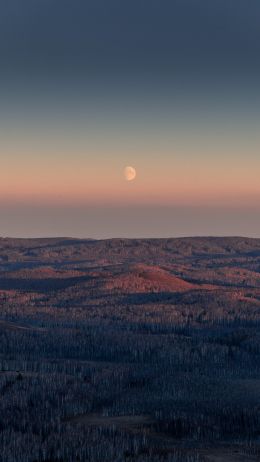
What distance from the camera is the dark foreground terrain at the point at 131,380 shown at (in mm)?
42156

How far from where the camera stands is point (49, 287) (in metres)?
190

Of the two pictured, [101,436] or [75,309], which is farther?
[75,309]

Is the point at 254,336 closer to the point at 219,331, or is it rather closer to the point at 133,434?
the point at 219,331

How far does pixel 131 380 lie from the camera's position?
7181 cm

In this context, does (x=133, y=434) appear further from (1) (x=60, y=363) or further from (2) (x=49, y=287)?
(2) (x=49, y=287)

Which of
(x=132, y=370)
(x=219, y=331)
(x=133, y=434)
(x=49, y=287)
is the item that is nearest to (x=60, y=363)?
(x=132, y=370)

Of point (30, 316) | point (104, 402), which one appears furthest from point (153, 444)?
point (30, 316)

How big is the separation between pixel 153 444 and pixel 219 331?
275ft

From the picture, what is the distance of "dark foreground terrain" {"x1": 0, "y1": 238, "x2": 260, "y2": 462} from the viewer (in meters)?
42.2

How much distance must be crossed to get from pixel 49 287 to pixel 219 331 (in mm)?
73304

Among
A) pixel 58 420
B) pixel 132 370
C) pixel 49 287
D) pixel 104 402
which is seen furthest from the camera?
pixel 49 287

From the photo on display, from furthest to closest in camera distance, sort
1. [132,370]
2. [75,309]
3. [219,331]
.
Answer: [75,309], [219,331], [132,370]

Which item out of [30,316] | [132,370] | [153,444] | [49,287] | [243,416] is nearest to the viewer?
[153,444]

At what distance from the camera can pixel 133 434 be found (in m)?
45.2
